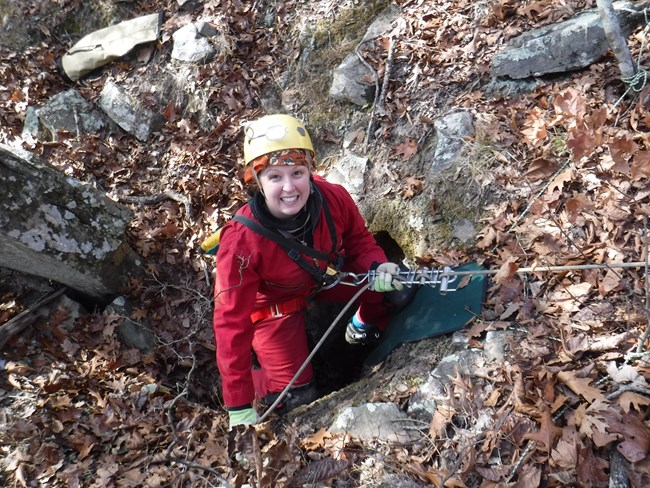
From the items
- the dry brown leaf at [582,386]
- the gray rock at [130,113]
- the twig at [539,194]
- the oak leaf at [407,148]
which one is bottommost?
the dry brown leaf at [582,386]

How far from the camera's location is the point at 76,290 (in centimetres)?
459

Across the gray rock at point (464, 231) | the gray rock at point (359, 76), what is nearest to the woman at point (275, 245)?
the gray rock at point (464, 231)

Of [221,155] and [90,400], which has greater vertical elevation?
[221,155]

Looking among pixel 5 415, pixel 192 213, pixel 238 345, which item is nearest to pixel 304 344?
pixel 238 345

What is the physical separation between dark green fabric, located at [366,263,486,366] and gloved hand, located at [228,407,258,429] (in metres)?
1.21

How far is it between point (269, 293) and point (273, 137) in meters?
1.46

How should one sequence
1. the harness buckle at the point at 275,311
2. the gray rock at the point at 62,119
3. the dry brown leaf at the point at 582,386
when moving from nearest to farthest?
the dry brown leaf at the point at 582,386, the harness buckle at the point at 275,311, the gray rock at the point at 62,119

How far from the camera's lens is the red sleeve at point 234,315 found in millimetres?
3510

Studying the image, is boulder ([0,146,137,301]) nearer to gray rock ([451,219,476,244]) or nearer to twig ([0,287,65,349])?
twig ([0,287,65,349])

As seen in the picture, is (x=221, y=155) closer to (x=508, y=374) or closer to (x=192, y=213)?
(x=192, y=213)

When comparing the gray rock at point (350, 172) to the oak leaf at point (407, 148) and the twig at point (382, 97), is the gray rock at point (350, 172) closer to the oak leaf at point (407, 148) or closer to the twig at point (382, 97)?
the twig at point (382, 97)

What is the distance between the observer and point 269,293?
416 cm

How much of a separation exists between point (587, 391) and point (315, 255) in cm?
205

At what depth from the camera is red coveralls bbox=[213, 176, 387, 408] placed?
3.54 m
